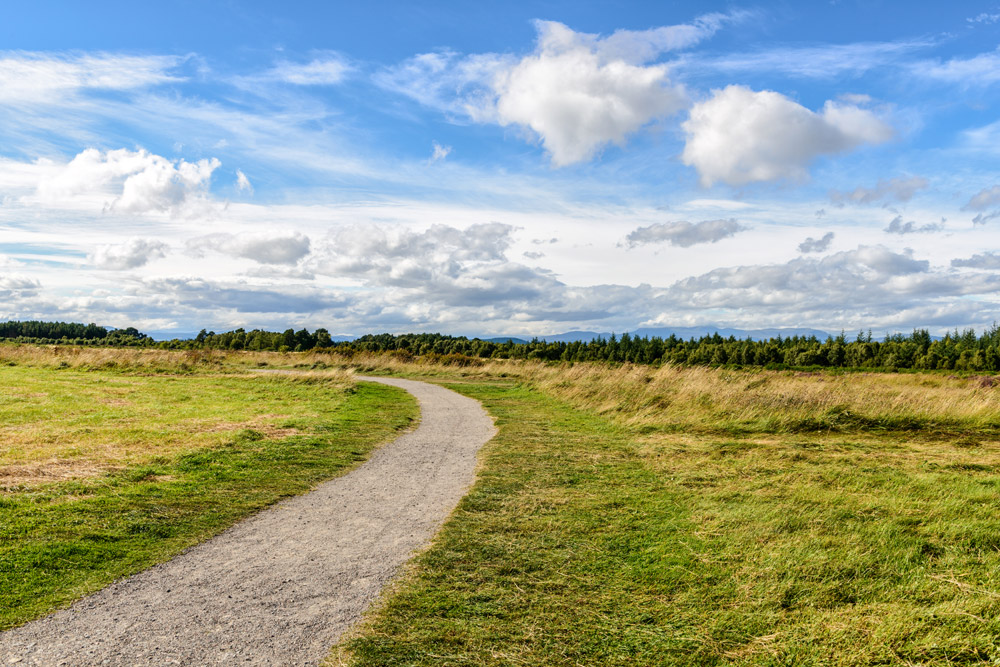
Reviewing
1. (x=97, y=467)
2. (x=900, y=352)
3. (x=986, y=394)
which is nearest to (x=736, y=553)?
(x=97, y=467)

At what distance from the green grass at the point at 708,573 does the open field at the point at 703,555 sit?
2 centimetres

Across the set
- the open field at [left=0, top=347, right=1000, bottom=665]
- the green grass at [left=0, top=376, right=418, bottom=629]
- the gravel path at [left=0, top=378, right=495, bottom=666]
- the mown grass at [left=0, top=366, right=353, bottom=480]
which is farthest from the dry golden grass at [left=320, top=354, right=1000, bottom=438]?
the mown grass at [left=0, top=366, right=353, bottom=480]

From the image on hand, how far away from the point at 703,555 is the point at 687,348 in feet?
215

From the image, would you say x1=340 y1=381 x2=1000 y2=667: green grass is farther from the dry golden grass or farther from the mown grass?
the mown grass

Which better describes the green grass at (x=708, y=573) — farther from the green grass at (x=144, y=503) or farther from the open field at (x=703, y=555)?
the green grass at (x=144, y=503)

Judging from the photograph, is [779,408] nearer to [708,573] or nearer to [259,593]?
[708,573]

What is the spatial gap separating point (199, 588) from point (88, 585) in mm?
980

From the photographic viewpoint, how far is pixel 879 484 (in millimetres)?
8672

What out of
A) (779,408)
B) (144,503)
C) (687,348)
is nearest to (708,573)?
(144,503)

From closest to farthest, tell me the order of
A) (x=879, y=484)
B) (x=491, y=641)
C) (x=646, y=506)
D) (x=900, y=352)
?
(x=491, y=641), (x=646, y=506), (x=879, y=484), (x=900, y=352)

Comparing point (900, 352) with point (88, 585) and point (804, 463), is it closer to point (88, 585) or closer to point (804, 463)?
point (804, 463)

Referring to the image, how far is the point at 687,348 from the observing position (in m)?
68.0

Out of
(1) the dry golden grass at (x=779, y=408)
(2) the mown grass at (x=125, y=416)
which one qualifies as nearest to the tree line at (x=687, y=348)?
(1) the dry golden grass at (x=779, y=408)

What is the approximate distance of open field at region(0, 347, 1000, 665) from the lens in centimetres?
411
